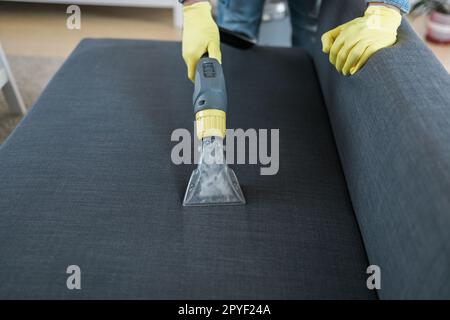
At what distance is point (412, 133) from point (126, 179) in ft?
1.79

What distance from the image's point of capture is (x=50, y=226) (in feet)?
2.40

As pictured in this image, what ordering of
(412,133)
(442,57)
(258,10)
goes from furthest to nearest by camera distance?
(442,57) → (258,10) → (412,133)

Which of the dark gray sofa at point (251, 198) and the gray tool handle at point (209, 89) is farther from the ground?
the gray tool handle at point (209, 89)

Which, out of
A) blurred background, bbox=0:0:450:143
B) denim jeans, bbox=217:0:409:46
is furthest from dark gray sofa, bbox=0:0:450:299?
blurred background, bbox=0:0:450:143

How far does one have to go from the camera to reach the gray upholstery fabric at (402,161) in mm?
539

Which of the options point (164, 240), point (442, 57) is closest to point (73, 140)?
point (164, 240)

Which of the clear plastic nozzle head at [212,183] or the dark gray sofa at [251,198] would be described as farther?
the clear plastic nozzle head at [212,183]

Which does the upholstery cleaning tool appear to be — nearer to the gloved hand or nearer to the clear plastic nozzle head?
the clear plastic nozzle head

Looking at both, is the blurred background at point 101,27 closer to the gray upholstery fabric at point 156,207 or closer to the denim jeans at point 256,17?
the denim jeans at point 256,17

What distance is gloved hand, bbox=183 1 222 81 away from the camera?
0.94 meters

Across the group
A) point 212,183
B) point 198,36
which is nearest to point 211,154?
point 212,183

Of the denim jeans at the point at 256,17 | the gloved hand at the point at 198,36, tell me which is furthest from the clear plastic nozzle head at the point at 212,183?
the denim jeans at the point at 256,17

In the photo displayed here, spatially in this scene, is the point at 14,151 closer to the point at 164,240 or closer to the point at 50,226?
the point at 50,226

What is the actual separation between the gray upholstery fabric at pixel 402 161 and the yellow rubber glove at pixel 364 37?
0.02 meters
